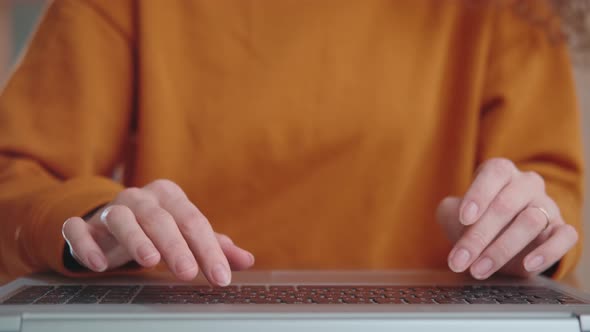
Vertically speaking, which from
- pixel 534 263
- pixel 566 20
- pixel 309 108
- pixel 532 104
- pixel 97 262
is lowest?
pixel 97 262

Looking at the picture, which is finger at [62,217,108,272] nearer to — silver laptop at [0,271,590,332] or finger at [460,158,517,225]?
silver laptop at [0,271,590,332]

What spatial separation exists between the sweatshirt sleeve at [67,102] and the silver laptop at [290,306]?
0.27 m

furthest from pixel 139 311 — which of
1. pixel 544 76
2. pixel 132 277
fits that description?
pixel 544 76

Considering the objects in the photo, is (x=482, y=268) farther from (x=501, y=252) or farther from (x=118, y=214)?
(x=118, y=214)

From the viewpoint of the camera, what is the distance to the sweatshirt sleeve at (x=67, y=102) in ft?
2.37

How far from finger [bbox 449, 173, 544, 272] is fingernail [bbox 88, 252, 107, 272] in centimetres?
28

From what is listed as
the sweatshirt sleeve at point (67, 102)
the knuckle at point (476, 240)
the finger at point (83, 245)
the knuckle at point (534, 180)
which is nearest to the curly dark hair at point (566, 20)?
the knuckle at point (534, 180)

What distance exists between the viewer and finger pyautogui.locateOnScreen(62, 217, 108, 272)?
1.54 ft

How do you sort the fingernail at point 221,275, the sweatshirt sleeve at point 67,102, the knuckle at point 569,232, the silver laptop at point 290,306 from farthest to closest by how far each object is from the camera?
the sweatshirt sleeve at point 67,102 → the knuckle at point 569,232 → the fingernail at point 221,275 → the silver laptop at point 290,306

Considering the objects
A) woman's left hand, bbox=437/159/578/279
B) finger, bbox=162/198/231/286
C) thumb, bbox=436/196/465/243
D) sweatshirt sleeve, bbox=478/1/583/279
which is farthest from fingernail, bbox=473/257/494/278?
sweatshirt sleeve, bbox=478/1/583/279

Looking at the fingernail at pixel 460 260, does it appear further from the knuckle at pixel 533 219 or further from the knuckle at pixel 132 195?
the knuckle at pixel 132 195

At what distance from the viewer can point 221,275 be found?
1.43ft

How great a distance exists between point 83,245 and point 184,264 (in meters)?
0.10

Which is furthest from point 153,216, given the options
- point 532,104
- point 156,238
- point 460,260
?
point 532,104
